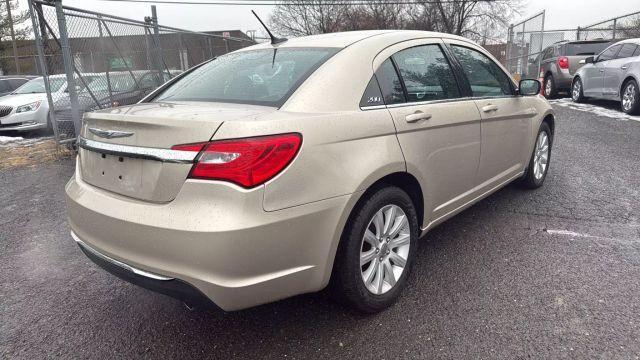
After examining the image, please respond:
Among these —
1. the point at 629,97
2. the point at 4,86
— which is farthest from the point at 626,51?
the point at 4,86

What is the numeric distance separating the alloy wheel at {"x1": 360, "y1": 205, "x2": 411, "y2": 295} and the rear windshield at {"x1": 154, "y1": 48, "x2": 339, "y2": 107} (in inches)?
33.1

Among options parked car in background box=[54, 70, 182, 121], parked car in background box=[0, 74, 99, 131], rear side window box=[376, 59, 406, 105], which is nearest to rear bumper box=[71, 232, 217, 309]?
rear side window box=[376, 59, 406, 105]

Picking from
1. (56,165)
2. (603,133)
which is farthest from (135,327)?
(603,133)

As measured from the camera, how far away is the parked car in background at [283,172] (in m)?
1.97

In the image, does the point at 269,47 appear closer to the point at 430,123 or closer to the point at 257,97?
the point at 257,97

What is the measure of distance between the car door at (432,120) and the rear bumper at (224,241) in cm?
75

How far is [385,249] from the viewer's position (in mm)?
2609

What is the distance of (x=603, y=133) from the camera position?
310 inches

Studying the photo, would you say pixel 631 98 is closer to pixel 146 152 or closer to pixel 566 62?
pixel 566 62

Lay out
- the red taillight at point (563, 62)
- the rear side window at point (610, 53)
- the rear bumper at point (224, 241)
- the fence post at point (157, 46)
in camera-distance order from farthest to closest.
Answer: the red taillight at point (563, 62) < the rear side window at point (610, 53) < the fence post at point (157, 46) < the rear bumper at point (224, 241)

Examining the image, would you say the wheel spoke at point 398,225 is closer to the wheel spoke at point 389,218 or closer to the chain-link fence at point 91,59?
the wheel spoke at point 389,218

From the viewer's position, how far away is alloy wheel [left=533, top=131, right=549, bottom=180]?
460 centimetres

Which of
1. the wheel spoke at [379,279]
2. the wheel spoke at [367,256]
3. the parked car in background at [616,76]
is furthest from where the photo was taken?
the parked car in background at [616,76]

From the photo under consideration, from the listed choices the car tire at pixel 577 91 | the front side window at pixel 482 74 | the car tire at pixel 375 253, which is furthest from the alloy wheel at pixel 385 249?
the car tire at pixel 577 91
